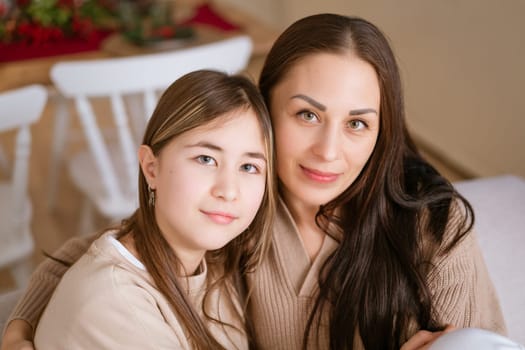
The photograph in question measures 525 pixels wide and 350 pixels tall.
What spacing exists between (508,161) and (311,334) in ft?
6.51

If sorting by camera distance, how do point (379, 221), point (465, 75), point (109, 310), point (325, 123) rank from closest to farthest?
point (109, 310), point (325, 123), point (379, 221), point (465, 75)

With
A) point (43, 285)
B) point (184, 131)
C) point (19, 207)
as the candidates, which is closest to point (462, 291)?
point (184, 131)

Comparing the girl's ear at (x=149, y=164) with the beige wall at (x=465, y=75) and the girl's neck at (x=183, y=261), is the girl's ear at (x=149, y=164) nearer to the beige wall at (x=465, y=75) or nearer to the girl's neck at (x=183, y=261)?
the girl's neck at (x=183, y=261)

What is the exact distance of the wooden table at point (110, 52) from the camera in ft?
8.57

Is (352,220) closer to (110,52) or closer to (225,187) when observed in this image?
(225,187)

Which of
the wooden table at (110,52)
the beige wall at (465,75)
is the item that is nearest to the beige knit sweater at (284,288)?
the wooden table at (110,52)

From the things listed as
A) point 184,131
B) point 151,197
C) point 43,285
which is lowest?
point 43,285

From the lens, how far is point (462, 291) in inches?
48.0

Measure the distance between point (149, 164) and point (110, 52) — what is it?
1.63 meters

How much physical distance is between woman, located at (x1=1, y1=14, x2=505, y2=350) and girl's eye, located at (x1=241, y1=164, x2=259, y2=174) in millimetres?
75

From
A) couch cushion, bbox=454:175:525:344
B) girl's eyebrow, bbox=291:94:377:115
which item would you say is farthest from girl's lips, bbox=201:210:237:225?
couch cushion, bbox=454:175:525:344

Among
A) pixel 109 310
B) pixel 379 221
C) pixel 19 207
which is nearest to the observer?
pixel 109 310

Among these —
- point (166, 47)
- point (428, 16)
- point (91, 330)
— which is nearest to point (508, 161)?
point (428, 16)

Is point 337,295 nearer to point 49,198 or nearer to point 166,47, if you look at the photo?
point 166,47
